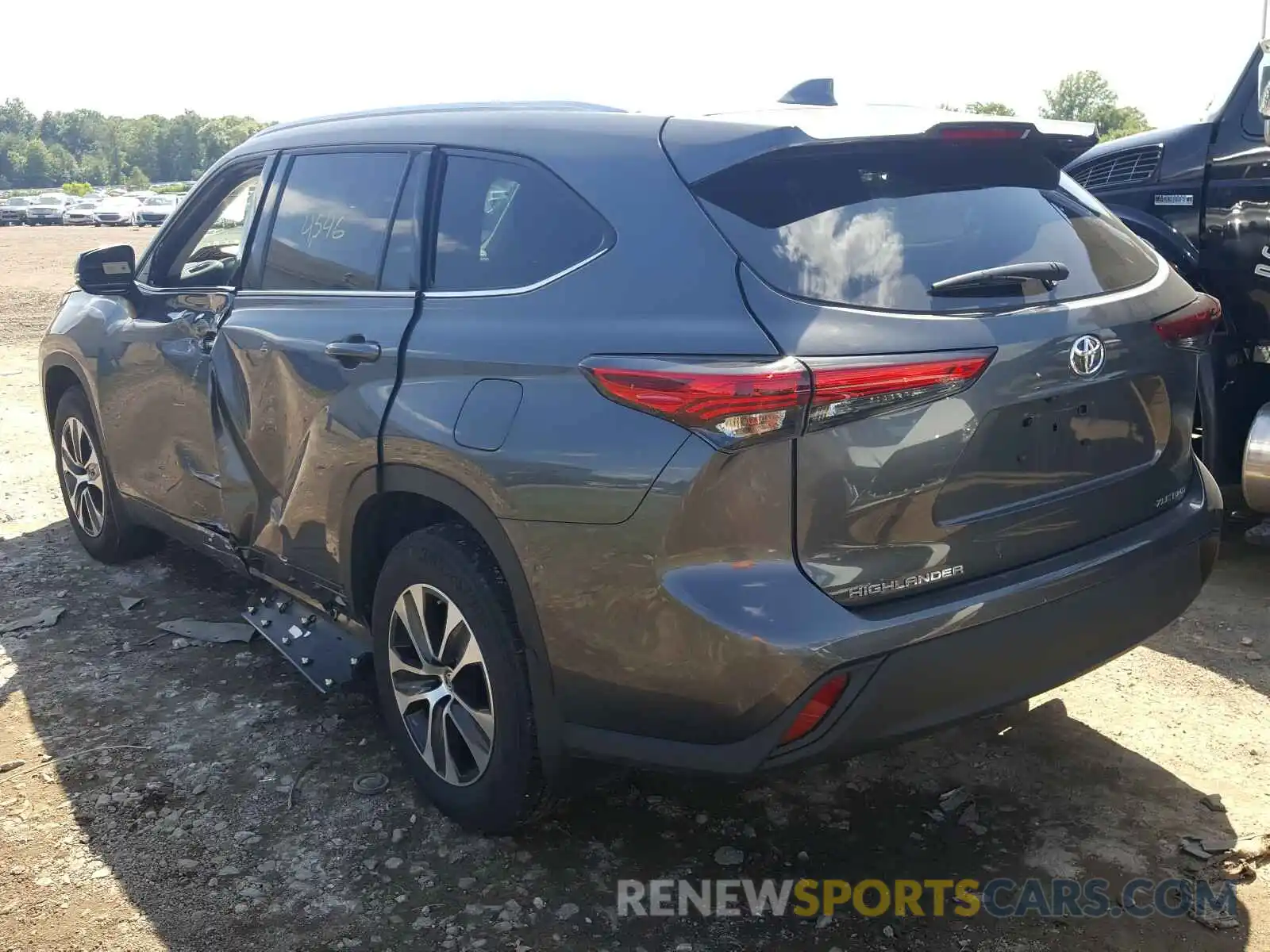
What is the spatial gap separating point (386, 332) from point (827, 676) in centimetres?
155

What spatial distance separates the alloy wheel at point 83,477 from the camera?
5359mm

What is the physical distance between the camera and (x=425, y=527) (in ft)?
10.7

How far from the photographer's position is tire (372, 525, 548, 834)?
2.93 metres

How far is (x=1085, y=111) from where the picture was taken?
82.4 m

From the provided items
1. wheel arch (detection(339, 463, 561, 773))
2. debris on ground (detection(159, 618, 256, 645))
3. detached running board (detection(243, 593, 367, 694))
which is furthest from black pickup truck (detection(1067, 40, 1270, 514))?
debris on ground (detection(159, 618, 256, 645))

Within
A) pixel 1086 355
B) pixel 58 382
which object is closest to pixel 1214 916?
pixel 1086 355

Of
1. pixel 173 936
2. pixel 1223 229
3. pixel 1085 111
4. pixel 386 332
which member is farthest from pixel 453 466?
pixel 1085 111

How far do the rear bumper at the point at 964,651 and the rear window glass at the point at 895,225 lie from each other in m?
0.64

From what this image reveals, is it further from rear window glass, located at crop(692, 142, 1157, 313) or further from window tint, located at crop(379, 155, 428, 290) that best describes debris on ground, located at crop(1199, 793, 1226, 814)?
window tint, located at crop(379, 155, 428, 290)

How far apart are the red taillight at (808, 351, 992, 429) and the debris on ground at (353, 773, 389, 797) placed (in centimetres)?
191

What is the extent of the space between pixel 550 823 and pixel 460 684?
1.64 ft

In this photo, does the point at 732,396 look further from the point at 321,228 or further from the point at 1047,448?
the point at 321,228

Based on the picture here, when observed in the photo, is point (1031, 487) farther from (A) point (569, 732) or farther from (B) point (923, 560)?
(A) point (569, 732)

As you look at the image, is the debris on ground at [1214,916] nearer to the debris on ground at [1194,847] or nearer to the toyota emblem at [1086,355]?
the debris on ground at [1194,847]
